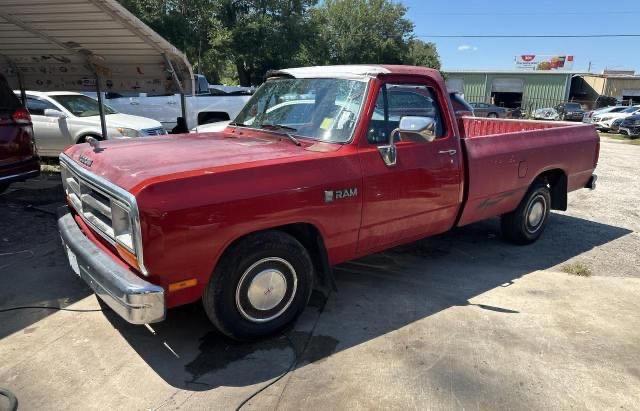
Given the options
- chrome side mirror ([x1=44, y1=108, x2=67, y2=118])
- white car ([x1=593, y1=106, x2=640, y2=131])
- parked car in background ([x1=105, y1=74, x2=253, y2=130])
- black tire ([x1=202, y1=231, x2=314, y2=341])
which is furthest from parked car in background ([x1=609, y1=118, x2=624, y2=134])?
black tire ([x1=202, y1=231, x2=314, y2=341])

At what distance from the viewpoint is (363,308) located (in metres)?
4.05

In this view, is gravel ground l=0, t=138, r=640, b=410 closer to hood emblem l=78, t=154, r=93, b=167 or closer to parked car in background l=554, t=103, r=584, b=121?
hood emblem l=78, t=154, r=93, b=167

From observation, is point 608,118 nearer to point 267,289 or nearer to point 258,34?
point 258,34

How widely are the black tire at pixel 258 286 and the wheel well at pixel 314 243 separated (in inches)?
5.0

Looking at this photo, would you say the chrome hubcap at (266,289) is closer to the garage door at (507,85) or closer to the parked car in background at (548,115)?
the parked car in background at (548,115)

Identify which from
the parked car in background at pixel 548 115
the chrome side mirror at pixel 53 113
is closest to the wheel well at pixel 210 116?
the chrome side mirror at pixel 53 113

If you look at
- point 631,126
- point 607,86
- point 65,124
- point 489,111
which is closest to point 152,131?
point 65,124

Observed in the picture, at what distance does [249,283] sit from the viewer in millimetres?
3268

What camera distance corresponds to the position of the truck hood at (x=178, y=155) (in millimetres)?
2967

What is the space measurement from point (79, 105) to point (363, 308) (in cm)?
823

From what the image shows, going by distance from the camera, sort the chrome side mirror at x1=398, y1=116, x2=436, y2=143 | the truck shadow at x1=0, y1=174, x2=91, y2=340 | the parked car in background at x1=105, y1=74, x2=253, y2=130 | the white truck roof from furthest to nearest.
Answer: the parked car in background at x1=105, y1=74, x2=253, y2=130
the truck shadow at x1=0, y1=174, x2=91, y2=340
the white truck roof
the chrome side mirror at x1=398, y1=116, x2=436, y2=143

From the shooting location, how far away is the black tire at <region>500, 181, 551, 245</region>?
5.50 m

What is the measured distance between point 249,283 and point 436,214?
1908 millimetres

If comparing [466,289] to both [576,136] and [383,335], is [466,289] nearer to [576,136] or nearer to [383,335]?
[383,335]
